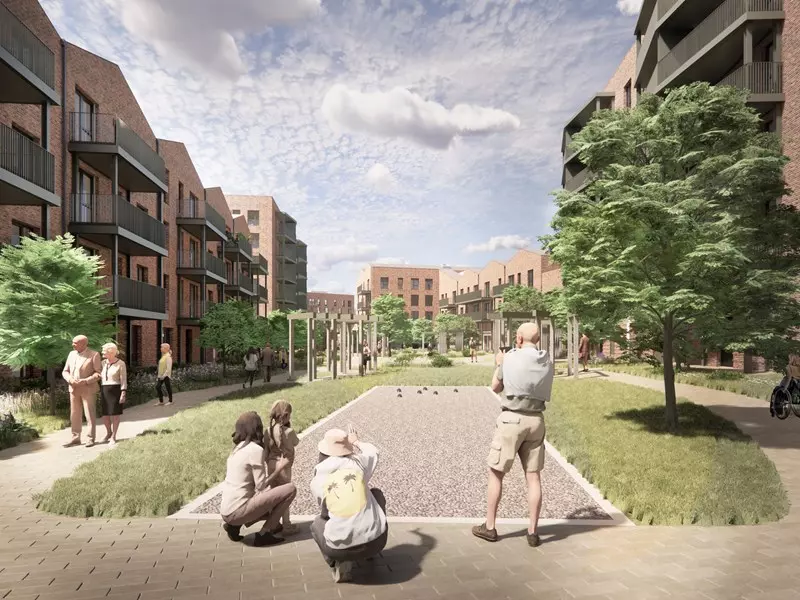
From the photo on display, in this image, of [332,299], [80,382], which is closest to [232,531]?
[80,382]

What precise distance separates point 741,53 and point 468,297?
53.6m

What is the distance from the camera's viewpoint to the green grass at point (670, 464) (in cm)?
563

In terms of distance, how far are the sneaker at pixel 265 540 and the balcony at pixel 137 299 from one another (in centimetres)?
1617

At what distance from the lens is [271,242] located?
58.4m

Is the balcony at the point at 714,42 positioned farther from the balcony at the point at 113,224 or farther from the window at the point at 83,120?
the window at the point at 83,120

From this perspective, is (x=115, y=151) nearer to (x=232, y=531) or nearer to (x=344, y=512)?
(x=232, y=531)

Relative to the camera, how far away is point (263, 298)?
53.8 m

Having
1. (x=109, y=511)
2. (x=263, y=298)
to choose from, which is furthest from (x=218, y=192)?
(x=109, y=511)

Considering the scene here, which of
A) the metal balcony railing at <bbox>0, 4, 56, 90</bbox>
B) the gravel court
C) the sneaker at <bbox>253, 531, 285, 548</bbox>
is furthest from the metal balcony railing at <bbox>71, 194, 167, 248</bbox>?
the sneaker at <bbox>253, 531, 285, 548</bbox>

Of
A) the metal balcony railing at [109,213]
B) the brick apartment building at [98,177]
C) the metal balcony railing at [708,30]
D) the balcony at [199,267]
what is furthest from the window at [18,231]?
the metal balcony railing at [708,30]

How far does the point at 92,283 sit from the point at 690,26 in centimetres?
2793

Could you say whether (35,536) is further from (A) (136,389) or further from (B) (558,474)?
(A) (136,389)

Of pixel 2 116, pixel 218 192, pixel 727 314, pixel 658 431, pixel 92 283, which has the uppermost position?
pixel 218 192

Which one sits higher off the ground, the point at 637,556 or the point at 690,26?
the point at 690,26
